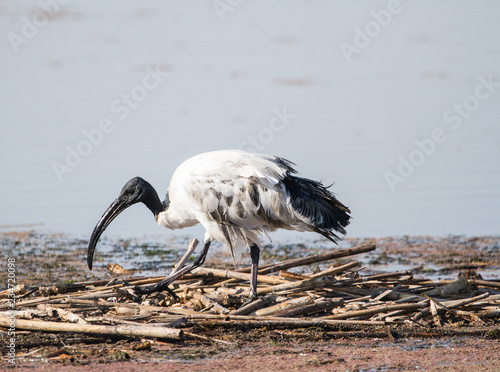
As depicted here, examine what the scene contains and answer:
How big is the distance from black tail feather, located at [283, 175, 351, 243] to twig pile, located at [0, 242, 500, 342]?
1.04 feet

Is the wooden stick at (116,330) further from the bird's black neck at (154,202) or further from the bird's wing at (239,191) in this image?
the bird's black neck at (154,202)

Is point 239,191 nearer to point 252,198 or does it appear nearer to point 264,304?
point 252,198

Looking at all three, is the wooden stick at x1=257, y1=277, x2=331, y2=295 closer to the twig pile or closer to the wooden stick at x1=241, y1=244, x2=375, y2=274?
the twig pile

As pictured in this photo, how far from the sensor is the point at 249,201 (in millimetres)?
8133

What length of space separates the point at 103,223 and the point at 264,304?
8.03 ft

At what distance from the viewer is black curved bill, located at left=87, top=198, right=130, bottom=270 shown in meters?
8.70

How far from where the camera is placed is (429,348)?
645 centimetres

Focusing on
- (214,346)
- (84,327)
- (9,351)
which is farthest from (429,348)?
(9,351)

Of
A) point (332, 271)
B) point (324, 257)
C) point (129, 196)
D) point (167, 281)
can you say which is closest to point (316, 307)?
point (324, 257)

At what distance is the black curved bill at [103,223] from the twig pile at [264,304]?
19.6 inches

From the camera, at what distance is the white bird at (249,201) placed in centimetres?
805

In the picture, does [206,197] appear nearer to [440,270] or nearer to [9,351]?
[9,351]

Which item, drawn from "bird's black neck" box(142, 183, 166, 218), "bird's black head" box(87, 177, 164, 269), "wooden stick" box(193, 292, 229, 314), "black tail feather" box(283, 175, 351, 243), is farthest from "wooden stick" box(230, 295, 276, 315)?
"bird's black head" box(87, 177, 164, 269)

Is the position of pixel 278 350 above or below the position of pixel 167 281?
below
